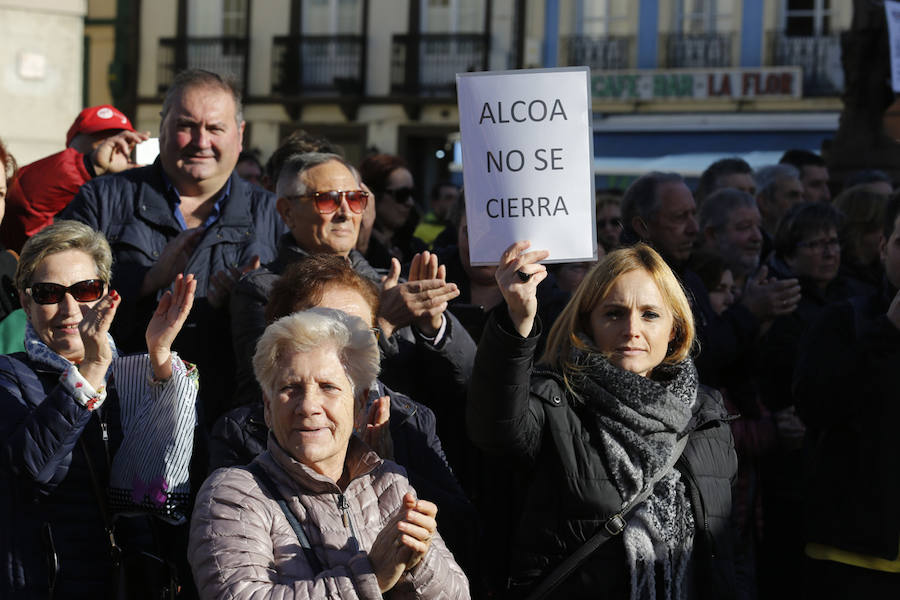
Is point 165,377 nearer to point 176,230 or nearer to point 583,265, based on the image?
point 176,230

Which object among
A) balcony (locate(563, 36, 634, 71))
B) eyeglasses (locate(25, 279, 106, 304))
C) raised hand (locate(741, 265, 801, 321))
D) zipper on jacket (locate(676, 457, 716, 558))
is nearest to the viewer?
zipper on jacket (locate(676, 457, 716, 558))

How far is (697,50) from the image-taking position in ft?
76.4

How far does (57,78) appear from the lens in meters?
7.50

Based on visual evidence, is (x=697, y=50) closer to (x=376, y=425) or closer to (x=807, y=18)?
(x=807, y=18)

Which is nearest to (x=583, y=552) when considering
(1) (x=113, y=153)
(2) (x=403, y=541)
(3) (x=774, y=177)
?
(2) (x=403, y=541)

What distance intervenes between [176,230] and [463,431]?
1.37 meters

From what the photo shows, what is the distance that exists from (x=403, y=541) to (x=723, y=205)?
3.76 m

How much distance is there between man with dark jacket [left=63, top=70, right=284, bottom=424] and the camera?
14.8 ft

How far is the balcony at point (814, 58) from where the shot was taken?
22172 millimetres

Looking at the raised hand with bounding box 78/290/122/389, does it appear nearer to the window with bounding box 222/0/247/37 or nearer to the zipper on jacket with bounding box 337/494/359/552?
the zipper on jacket with bounding box 337/494/359/552

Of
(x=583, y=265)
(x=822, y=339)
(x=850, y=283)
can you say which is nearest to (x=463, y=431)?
(x=822, y=339)

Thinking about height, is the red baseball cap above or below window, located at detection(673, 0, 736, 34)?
below

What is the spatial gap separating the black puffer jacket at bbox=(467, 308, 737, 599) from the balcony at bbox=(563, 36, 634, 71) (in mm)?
20333

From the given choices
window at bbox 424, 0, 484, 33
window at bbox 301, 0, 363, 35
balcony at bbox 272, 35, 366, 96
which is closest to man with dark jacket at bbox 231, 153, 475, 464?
window at bbox 424, 0, 484, 33
